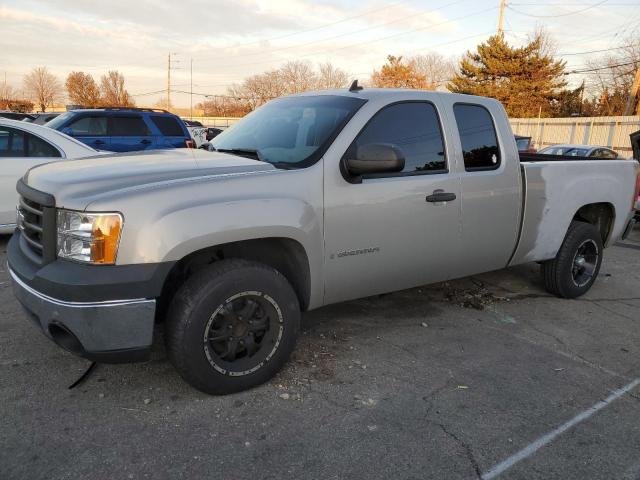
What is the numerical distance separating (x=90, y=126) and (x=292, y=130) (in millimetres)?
8994

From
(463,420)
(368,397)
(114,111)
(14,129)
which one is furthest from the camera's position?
(114,111)

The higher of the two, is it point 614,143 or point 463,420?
point 614,143

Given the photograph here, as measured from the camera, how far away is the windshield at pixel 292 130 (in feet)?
11.9

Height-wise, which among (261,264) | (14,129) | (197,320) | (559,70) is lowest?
(197,320)

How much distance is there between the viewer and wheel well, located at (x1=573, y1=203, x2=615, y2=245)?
567cm

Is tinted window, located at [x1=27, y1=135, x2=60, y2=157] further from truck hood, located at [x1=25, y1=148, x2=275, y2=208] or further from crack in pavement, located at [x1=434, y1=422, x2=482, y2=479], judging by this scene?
crack in pavement, located at [x1=434, y1=422, x2=482, y2=479]

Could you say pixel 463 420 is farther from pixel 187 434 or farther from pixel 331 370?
pixel 187 434

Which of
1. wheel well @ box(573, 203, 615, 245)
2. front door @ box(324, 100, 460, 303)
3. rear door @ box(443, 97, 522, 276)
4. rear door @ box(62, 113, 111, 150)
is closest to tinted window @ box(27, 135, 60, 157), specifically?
rear door @ box(62, 113, 111, 150)

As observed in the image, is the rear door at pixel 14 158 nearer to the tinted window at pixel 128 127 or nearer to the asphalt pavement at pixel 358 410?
the asphalt pavement at pixel 358 410

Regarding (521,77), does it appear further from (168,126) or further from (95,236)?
(95,236)

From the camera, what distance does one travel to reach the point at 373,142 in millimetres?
3764

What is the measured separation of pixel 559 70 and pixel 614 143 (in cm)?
2170

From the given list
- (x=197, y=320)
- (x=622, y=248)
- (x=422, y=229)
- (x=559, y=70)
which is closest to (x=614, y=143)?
(x=622, y=248)

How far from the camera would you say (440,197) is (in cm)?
402
